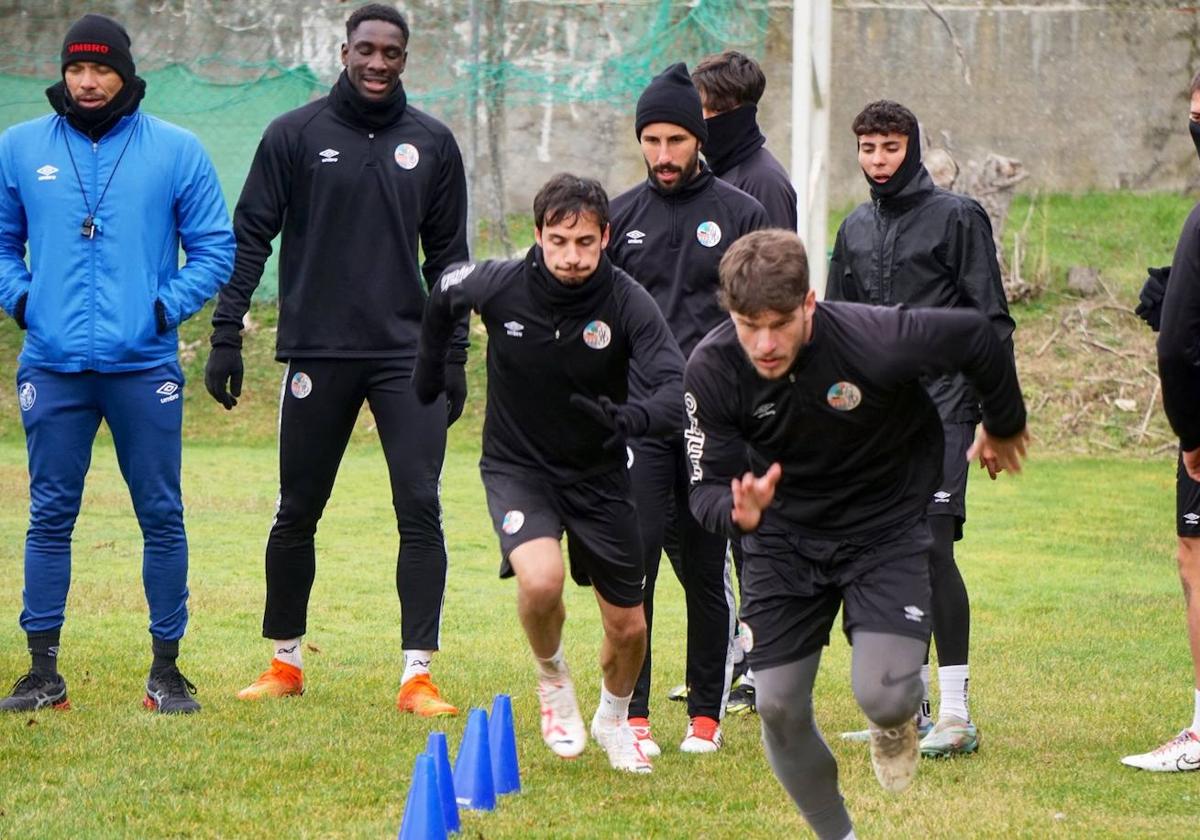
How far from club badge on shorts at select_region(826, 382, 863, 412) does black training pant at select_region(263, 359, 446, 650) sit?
250cm

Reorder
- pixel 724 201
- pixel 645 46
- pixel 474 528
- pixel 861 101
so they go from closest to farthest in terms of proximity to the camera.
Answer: pixel 724 201, pixel 474 528, pixel 645 46, pixel 861 101

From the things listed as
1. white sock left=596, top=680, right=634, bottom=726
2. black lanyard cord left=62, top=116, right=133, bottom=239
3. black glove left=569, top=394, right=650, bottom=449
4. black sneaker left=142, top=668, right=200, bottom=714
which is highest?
black lanyard cord left=62, top=116, right=133, bottom=239

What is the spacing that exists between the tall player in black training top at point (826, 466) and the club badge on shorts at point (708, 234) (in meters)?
1.49

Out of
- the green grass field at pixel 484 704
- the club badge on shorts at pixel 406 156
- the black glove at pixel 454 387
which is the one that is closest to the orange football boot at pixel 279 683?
the green grass field at pixel 484 704

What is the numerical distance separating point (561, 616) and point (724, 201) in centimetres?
173

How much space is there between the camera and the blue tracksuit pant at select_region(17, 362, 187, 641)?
6555 mm

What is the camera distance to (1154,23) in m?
20.5

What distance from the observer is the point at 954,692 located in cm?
644

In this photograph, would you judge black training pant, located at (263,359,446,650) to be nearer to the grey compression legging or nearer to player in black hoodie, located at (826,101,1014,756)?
player in black hoodie, located at (826,101,1014,756)

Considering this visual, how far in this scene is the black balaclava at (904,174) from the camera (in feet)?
21.6

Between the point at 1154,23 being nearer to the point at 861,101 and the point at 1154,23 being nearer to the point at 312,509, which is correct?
the point at 861,101

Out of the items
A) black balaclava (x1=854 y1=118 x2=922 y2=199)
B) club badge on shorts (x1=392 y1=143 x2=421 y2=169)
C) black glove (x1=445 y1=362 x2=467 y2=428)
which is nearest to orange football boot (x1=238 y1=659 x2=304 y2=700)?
black glove (x1=445 y1=362 x2=467 y2=428)

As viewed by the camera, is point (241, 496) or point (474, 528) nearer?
point (474, 528)

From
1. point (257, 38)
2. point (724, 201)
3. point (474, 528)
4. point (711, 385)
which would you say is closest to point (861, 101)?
point (257, 38)
